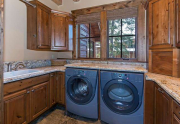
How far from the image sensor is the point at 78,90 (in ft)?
6.51

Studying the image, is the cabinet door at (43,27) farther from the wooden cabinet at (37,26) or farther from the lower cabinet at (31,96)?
the lower cabinet at (31,96)

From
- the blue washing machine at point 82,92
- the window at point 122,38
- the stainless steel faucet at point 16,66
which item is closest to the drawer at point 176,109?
the blue washing machine at point 82,92

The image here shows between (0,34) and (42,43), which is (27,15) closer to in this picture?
(42,43)

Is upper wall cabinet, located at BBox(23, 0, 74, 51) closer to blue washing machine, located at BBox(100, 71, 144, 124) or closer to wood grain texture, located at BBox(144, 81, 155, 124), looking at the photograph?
blue washing machine, located at BBox(100, 71, 144, 124)

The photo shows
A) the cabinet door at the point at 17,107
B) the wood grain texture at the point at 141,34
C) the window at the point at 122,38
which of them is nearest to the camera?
the cabinet door at the point at 17,107

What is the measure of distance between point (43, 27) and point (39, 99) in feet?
4.93

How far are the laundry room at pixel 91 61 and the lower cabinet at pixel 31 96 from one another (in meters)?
0.01

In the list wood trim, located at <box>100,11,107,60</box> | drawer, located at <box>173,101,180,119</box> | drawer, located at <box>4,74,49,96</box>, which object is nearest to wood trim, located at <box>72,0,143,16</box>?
wood trim, located at <box>100,11,107,60</box>

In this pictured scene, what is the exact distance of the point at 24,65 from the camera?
208 cm

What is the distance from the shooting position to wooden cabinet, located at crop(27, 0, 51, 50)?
6.67ft

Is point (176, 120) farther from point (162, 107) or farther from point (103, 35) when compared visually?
point (103, 35)

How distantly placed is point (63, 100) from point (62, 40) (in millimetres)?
1433

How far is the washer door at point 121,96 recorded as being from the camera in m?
1.50

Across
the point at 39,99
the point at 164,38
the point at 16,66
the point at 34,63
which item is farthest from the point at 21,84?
the point at 164,38
